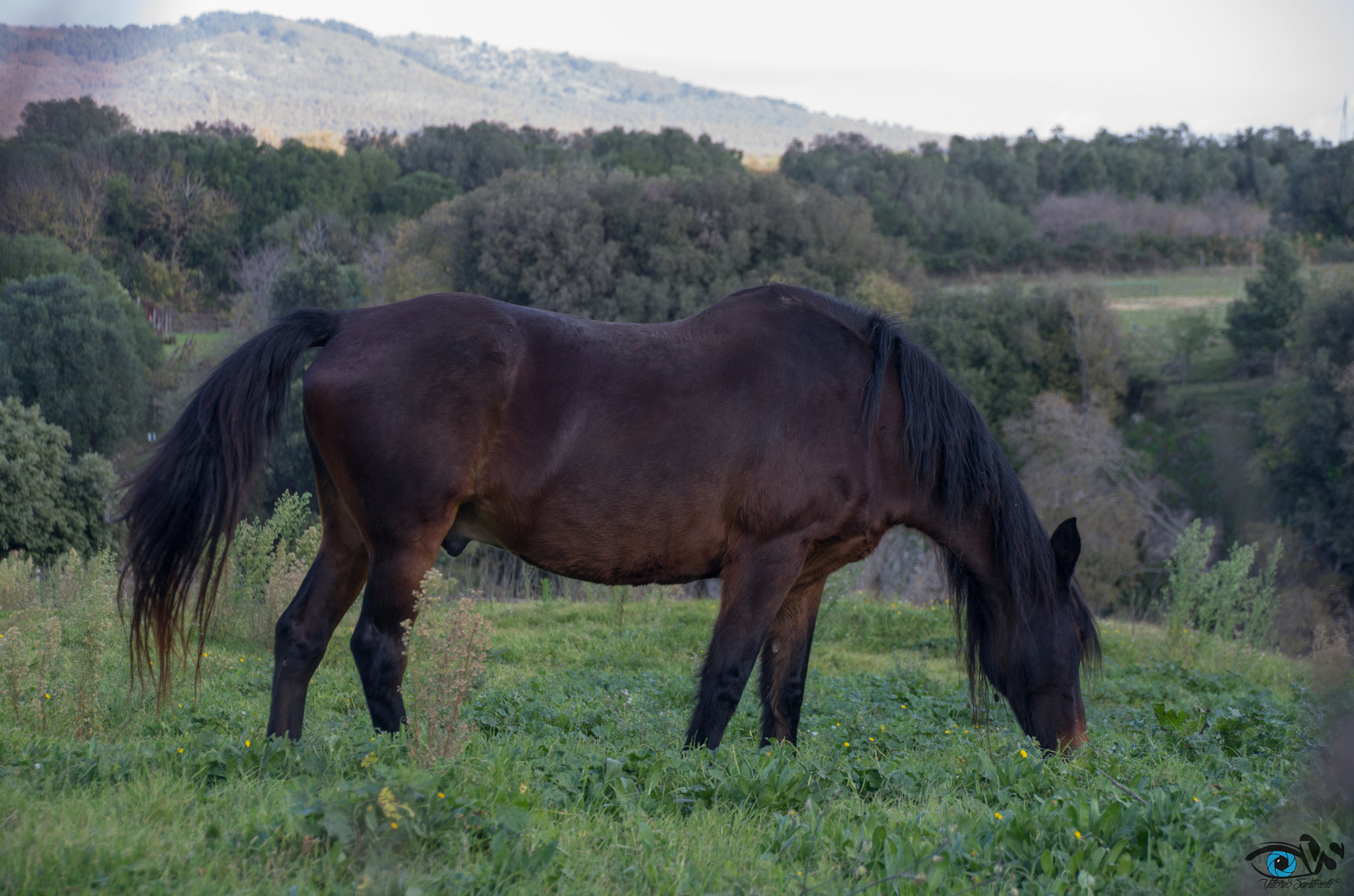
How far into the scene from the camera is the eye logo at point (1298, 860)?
2342 mm

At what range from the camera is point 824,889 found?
8.06 feet

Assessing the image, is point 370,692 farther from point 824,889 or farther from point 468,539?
point 824,889

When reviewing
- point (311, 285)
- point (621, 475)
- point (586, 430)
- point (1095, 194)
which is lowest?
point (311, 285)

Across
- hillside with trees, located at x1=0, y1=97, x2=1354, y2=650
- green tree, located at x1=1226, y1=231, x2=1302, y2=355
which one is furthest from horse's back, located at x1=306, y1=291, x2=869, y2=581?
green tree, located at x1=1226, y1=231, x2=1302, y2=355

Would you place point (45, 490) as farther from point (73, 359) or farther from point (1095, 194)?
point (1095, 194)

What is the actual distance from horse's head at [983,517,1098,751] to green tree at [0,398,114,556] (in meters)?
19.8

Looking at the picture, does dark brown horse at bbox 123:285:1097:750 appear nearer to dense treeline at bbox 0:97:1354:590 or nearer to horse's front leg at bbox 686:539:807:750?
horse's front leg at bbox 686:539:807:750

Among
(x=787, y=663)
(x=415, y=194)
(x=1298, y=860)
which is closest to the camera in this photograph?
(x=1298, y=860)

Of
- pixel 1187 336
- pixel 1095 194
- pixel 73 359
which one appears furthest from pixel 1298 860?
pixel 1095 194

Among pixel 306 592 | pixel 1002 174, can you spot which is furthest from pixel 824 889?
pixel 1002 174

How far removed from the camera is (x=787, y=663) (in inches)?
188

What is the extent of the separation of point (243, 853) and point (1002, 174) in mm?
71599

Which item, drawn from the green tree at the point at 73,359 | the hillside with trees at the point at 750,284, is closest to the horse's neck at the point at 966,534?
the hillside with trees at the point at 750,284

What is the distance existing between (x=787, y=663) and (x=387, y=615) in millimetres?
2011
